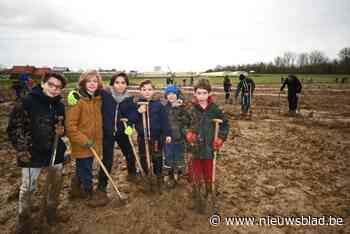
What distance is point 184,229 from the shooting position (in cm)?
322

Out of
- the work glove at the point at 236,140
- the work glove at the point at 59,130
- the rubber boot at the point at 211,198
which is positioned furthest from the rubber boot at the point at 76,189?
the work glove at the point at 236,140

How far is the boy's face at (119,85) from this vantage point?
12.2ft

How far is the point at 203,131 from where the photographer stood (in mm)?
3596

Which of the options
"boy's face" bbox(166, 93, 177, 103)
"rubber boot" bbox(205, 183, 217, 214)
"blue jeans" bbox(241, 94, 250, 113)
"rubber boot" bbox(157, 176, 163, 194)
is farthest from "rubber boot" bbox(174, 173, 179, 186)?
"blue jeans" bbox(241, 94, 250, 113)

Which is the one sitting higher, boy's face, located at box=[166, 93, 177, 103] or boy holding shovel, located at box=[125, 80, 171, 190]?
boy's face, located at box=[166, 93, 177, 103]

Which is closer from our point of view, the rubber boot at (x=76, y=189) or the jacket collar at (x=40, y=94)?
the jacket collar at (x=40, y=94)

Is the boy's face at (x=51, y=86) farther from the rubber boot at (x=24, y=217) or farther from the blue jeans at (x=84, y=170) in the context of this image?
the rubber boot at (x=24, y=217)

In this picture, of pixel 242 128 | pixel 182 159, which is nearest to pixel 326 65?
pixel 242 128

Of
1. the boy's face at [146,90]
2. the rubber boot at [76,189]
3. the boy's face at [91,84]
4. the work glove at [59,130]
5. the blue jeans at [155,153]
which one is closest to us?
the work glove at [59,130]

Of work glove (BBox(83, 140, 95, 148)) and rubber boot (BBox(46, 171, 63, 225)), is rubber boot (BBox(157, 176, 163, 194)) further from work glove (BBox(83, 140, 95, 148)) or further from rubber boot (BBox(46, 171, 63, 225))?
rubber boot (BBox(46, 171, 63, 225))

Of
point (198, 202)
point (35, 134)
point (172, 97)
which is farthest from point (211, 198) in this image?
point (35, 134)

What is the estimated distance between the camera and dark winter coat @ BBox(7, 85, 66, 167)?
2.80 m

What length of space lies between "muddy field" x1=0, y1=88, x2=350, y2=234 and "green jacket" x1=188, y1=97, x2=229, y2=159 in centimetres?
88

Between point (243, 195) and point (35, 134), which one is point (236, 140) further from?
point (35, 134)
